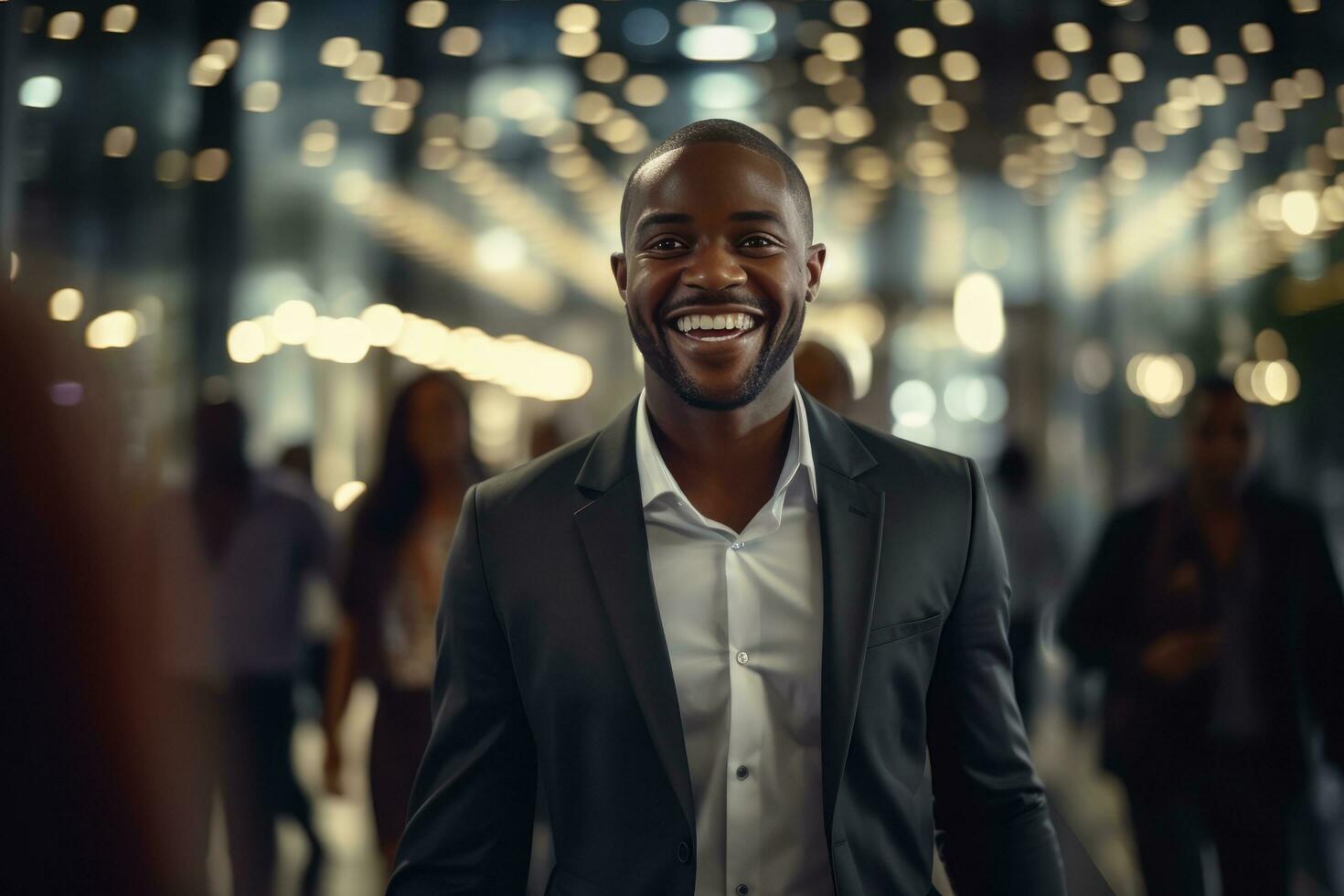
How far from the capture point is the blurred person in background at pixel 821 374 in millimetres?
3225

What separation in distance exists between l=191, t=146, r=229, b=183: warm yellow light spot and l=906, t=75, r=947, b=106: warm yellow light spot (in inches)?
110

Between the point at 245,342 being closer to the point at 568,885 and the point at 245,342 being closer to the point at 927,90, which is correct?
the point at 927,90

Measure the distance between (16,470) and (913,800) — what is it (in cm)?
106

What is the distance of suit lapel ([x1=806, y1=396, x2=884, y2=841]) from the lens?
1.34m

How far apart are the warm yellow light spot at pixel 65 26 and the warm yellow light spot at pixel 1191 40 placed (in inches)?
169

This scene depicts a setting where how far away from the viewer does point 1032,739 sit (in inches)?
172

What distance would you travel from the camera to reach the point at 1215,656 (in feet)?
13.4

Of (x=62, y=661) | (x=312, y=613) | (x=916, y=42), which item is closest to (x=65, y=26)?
(x=312, y=613)

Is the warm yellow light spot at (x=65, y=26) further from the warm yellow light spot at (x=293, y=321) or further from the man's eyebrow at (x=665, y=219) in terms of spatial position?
the man's eyebrow at (x=665, y=219)

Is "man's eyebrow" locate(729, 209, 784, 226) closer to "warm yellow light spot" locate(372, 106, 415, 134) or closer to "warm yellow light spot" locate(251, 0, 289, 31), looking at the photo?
"warm yellow light spot" locate(372, 106, 415, 134)

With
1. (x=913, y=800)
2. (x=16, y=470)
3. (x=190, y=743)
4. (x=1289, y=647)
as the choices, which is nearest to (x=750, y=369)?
(x=913, y=800)

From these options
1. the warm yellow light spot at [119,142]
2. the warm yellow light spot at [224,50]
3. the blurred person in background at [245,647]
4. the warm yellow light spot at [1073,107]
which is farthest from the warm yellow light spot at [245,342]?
the warm yellow light spot at [1073,107]

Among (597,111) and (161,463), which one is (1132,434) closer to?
(597,111)

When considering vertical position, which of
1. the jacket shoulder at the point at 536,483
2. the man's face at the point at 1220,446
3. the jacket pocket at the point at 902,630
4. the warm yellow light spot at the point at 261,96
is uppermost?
the warm yellow light spot at the point at 261,96
